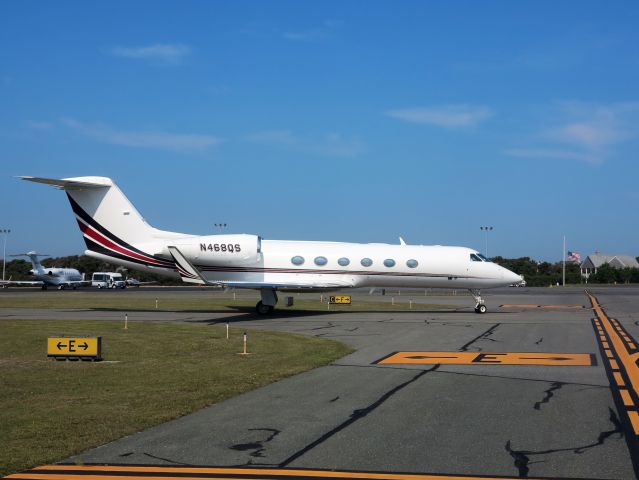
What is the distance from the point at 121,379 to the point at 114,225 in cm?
2120

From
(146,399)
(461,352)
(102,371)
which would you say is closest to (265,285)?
(461,352)

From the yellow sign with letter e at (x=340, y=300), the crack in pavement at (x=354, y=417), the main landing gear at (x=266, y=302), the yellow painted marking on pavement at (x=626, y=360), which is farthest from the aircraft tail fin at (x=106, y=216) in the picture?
the crack in pavement at (x=354, y=417)

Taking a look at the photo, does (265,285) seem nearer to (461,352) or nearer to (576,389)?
(461,352)

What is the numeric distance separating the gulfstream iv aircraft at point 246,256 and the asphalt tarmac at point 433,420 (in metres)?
14.9

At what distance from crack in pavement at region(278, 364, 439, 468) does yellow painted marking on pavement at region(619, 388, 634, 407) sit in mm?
3579

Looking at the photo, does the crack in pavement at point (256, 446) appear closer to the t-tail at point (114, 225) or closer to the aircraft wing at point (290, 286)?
the aircraft wing at point (290, 286)

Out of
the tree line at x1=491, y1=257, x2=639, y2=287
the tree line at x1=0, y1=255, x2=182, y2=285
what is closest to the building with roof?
the tree line at x1=491, y1=257, x2=639, y2=287

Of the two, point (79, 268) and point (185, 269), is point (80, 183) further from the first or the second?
point (79, 268)

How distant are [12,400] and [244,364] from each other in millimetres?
5668

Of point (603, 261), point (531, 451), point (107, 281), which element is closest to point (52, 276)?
point (107, 281)

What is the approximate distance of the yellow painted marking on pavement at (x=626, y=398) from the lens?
36.2 ft

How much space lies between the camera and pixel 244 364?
16297 millimetres

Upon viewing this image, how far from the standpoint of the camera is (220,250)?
110ft

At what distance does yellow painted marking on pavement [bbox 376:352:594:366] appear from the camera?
53.8ft
